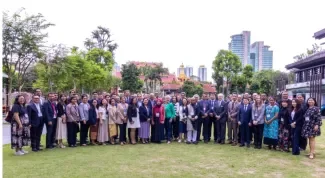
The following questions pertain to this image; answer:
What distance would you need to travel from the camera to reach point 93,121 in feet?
33.7

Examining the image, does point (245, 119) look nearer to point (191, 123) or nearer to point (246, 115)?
point (246, 115)

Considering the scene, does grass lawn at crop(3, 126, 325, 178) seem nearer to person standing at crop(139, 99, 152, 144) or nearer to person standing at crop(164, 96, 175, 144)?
person standing at crop(139, 99, 152, 144)

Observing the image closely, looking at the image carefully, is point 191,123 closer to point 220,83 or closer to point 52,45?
point 52,45

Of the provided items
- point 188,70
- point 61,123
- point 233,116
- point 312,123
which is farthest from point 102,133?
point 188,70

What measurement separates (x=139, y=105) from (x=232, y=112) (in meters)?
3.05

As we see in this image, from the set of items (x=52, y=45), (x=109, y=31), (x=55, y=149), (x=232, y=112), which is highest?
(x=109, y=31)

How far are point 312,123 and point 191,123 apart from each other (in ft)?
12.4

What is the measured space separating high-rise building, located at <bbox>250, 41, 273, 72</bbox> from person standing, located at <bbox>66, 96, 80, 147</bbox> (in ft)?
360

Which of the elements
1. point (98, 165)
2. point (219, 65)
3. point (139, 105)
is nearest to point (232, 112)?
point (139, 105)

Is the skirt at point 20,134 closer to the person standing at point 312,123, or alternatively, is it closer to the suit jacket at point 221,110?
the suit jacket at point 221,110

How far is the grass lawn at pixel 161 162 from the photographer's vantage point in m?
6.73

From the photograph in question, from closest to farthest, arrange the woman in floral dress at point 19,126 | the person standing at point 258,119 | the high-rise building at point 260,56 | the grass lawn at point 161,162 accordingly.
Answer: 1. the grass lawn at point 161,162
2. the woman in floral dress at point 19,126
3. the person standing at point 258,119
4. the high-rise building at point 260,56

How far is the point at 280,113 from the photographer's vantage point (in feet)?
31.6

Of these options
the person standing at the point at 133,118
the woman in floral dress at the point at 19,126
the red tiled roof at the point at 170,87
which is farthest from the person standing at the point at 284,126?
the red tiled roof at the point at 170,87
